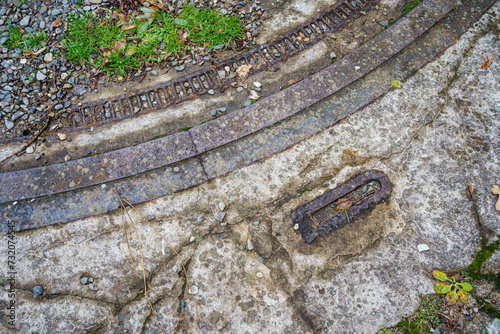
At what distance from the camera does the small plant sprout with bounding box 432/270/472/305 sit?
1.86 metres

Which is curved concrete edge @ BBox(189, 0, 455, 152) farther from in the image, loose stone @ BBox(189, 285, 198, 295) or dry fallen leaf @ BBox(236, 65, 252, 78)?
loose stone @ BBox(189, 285, 198, 295)

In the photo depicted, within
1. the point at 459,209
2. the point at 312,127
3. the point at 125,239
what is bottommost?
the point at 125,239

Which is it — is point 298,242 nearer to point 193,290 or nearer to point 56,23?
point 193,290

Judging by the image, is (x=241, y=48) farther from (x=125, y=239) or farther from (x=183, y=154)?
(x=125, y=239)

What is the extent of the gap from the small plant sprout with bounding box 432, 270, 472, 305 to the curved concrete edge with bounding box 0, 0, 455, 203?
4.95ft

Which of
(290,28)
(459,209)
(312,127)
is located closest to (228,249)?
(312,127)

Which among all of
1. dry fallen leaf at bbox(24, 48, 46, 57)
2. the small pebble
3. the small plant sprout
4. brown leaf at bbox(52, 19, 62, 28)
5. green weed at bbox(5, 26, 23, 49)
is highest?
brown leaf at bbox(52, 19, 62, 28)

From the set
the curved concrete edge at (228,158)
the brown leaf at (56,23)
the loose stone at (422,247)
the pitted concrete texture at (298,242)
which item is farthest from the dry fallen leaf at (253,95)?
the brown leaf at (56,23)

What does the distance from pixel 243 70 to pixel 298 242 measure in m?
1.47

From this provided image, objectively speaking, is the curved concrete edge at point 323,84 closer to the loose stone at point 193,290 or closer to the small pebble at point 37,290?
the loose stone at point 193,290

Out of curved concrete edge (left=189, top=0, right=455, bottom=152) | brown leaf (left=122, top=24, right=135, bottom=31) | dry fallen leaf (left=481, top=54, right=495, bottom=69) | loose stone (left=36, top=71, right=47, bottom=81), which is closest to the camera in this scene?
curved concrete edge (left=189, top=0, right=455, bottom=152)

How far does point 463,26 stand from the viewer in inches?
99.9

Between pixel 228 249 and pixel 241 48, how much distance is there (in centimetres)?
170

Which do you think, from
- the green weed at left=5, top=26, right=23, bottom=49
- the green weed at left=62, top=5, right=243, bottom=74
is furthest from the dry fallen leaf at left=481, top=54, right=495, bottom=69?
the green weed at left=5, top=26, right=23, bottom=49
